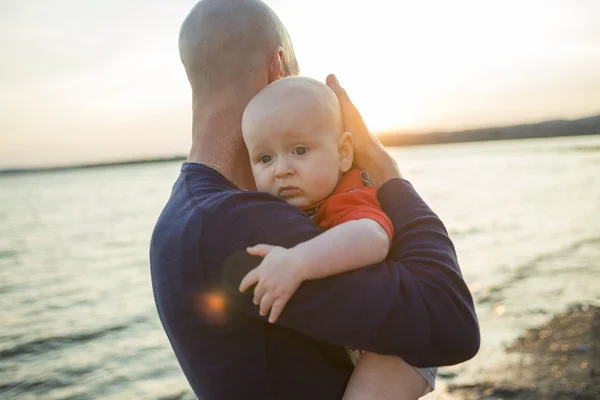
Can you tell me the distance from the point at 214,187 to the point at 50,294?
10.0m

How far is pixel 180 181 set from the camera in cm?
205

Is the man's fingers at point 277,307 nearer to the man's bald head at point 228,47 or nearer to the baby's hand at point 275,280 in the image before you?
the baby's hand at point 275,280

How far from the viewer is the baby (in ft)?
5.34

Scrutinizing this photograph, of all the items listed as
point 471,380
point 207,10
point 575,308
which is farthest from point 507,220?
point 207,10

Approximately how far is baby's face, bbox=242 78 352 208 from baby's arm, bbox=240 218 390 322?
0.41 m

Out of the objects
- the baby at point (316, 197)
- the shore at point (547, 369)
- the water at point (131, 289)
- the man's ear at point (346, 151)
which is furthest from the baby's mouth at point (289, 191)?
the water at point (131, 289)

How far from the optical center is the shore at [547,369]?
196 inches

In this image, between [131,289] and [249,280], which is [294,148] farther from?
[131,289]

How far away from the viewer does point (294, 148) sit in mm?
2078

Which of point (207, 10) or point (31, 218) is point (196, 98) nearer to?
point (207, 10)

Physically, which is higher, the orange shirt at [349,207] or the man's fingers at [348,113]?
the man's fingers at [348,113]

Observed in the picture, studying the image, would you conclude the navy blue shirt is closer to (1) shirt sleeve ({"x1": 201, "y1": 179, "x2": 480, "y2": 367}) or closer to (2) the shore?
(1) shirt sleeve ({"x1": 201, "y1": 179, "x2": 480, "y2": 367})

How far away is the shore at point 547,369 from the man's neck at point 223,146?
3.78 metres

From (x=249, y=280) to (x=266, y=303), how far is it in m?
0.08
